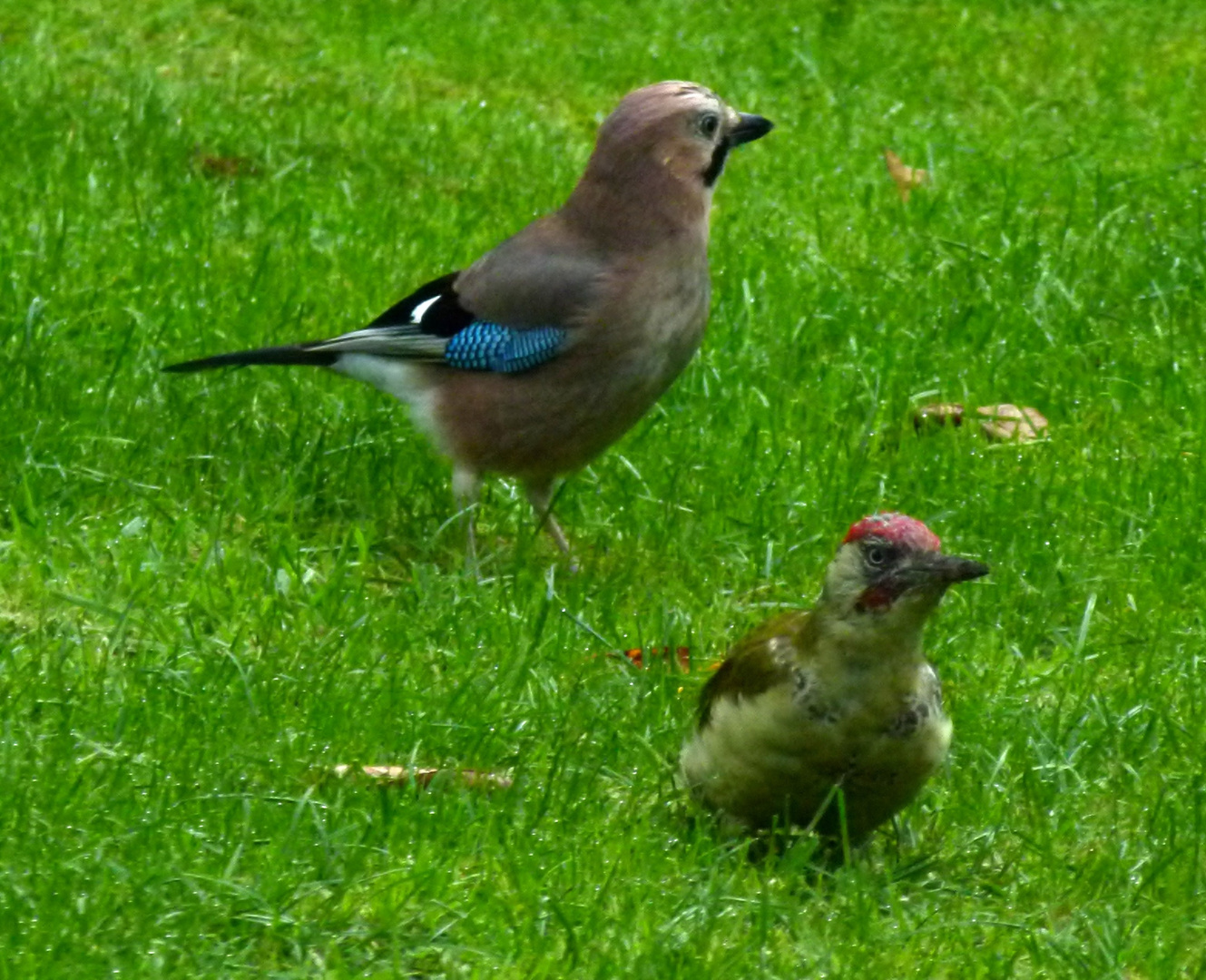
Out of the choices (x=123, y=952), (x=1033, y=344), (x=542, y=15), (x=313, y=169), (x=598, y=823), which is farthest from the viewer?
(x=542, y=15)

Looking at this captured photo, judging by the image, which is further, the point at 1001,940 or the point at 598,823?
the point at 598,823

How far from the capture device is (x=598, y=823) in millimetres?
4668

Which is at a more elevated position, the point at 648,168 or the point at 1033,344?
the point at 648,168

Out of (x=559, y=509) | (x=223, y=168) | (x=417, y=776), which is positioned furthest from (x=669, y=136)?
(x=223, y=168)

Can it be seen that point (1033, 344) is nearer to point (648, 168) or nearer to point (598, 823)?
point (648, 168)

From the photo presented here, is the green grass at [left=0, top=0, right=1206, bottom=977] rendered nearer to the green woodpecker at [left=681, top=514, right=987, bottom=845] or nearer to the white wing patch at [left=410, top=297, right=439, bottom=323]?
the green woodpecker at [left=681, top=514, right=987, bottom=845]

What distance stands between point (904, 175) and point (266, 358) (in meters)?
3.54

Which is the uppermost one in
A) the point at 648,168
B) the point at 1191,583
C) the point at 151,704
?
the point at 648,168

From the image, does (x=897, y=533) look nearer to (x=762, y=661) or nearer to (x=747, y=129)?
(x=762, y=661)

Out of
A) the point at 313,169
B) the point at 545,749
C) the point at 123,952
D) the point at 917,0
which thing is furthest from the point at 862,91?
the point at 123,952

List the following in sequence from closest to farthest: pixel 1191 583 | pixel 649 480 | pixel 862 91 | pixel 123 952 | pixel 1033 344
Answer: pixel 123 952 < pixel 1191 583 < pixel 649 480 < pixel 1033 344 < pixel 862 91

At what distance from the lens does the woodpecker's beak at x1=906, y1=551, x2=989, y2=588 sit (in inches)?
175

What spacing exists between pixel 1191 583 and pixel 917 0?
6.34m

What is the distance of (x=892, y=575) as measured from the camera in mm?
4535
